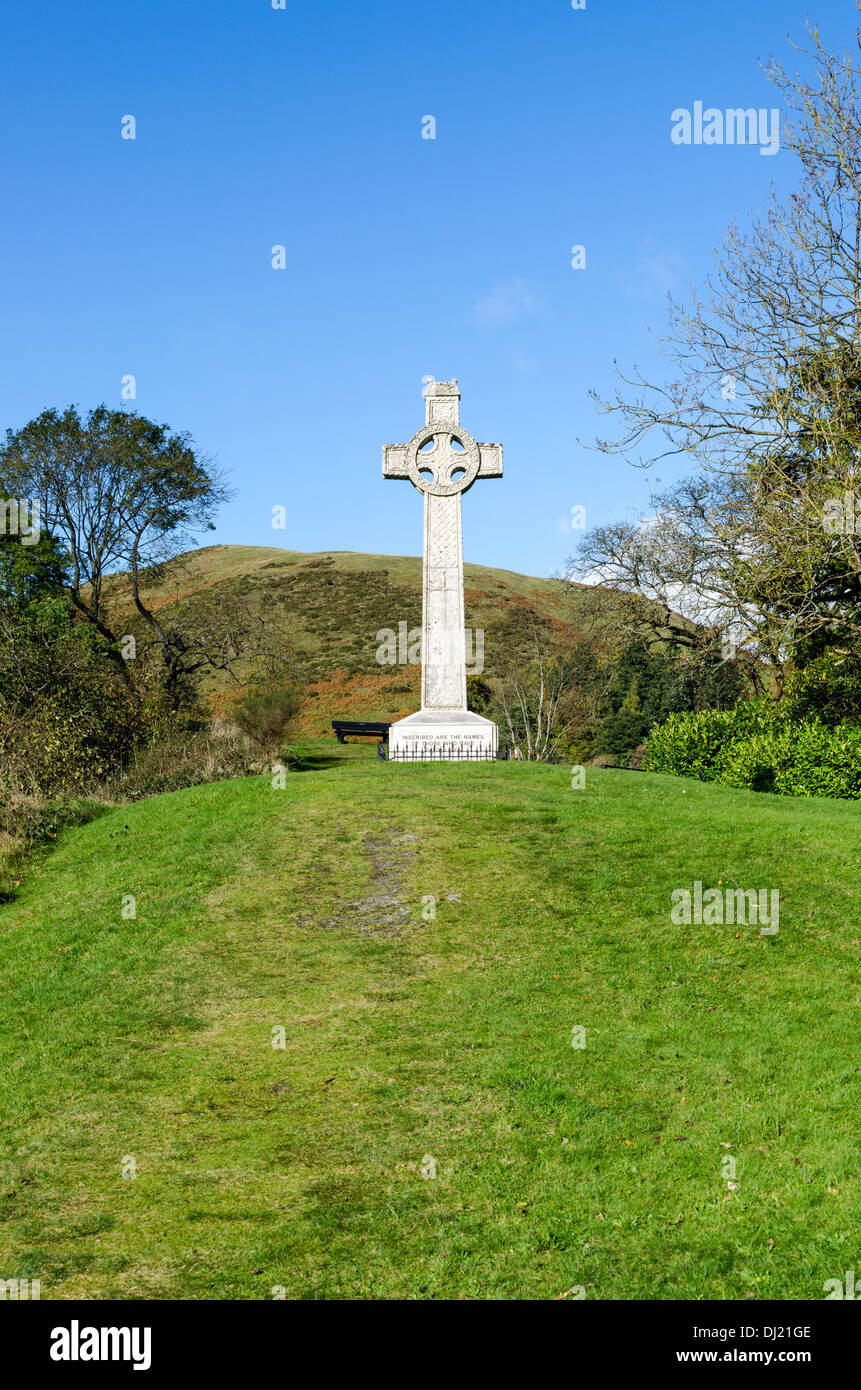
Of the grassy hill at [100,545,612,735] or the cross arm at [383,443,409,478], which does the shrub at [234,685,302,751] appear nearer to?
the cross arm at [383,443,409,478]

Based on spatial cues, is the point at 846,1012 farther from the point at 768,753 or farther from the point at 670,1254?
the point at 768,753

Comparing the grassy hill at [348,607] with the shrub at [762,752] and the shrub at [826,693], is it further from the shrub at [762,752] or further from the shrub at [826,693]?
the shrub at [826,693]

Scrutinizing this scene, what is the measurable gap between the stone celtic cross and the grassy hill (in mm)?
22922

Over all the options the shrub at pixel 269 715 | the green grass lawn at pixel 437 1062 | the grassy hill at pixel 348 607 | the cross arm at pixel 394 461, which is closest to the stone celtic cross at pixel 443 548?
the cross arm at pixel 394 461

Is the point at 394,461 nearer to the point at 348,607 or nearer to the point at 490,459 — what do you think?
the point at 490,459

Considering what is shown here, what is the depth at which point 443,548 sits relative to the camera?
2089cm

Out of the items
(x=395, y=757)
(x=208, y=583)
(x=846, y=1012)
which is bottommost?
(x=846, y=1012)

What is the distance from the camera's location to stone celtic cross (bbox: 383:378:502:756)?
20531mm

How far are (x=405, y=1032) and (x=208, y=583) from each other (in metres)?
74.9

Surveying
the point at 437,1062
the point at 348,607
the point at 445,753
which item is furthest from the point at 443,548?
the point at 348,607

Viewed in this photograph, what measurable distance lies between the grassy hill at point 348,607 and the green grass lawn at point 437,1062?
3148 centimetres

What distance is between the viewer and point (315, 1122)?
24.6 feet

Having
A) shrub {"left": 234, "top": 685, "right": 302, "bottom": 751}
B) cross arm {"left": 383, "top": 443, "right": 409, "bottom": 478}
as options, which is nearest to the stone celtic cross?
cross arm {"left": 383, "top": 443, "right": 409, "bottom": 478}
